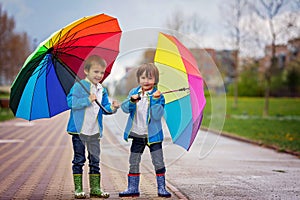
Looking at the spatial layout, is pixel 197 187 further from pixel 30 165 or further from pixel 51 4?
pixel 51 4

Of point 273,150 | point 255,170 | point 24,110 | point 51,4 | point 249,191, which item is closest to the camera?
point 24,110

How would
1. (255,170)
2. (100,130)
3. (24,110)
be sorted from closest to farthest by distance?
1. (100,130)
2. (24,110)
3. (255,170)

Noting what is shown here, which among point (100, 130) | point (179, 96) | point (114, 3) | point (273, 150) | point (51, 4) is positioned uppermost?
point (51, 4)

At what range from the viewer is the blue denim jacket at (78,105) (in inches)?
237

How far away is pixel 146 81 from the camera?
Answer: 6160mm

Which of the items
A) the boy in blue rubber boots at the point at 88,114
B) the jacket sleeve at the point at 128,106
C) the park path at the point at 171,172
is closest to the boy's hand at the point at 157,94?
the jacket sleeve at the point at 128,106

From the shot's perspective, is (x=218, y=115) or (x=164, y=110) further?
(x=218, y=115)

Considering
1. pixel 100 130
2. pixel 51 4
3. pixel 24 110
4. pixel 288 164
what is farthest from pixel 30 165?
pixel 51 4

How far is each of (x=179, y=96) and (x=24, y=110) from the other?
6.41 ft

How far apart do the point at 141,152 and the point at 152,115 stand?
0.55m

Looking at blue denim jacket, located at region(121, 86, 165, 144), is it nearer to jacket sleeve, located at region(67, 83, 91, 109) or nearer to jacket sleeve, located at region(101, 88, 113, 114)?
jacket sleeve, located at region(101, 88, 113, 114)

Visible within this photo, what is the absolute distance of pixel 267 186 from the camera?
7.49m

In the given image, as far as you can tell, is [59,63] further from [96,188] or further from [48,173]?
[48,173]

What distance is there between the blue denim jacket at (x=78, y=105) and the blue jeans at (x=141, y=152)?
1.57 ft
